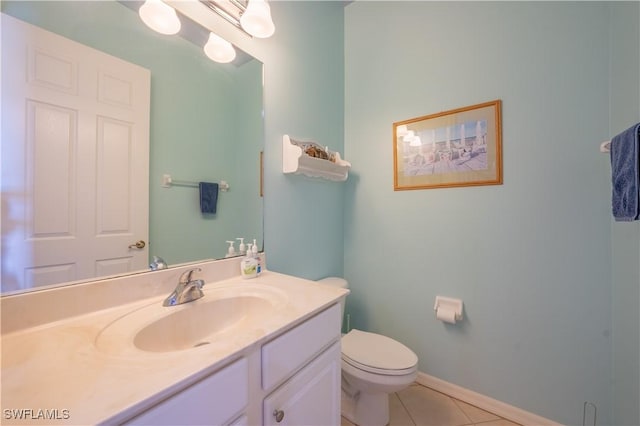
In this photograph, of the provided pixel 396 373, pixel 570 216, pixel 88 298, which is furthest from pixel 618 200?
pixel 88 298

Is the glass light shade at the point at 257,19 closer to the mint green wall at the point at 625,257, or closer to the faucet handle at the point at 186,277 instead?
the faucet handle at the point at 186,277

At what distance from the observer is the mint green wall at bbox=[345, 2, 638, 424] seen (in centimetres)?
118

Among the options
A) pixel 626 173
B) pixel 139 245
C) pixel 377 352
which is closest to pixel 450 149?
pixel 626 173

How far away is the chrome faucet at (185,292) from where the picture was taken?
849 mm

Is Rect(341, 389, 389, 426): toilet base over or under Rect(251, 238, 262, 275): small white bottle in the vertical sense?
under

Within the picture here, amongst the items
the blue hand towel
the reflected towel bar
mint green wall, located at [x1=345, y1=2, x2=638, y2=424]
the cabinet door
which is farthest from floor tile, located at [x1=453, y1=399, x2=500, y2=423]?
the reflected towel bar

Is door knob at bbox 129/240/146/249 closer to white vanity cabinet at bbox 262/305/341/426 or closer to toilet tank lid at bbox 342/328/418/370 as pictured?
white vanity cabinet at bbox 262/305/341/426

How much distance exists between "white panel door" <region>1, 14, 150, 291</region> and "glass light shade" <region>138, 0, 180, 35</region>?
0.19 meters

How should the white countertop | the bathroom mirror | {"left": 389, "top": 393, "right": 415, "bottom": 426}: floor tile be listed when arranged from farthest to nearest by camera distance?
1. {"left": 389, "top": 393, "right": 415, "bottom": 426}: floor tile
2. the bathroom mirror
3. the white countertop

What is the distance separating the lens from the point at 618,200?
92 centimetres

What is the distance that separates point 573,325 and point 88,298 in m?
2.14

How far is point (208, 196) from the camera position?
1119 mm

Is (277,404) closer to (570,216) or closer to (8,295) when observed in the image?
(8,295)

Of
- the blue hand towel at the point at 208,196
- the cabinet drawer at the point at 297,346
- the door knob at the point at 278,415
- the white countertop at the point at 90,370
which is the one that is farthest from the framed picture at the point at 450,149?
the door knob at the point at 278,415
